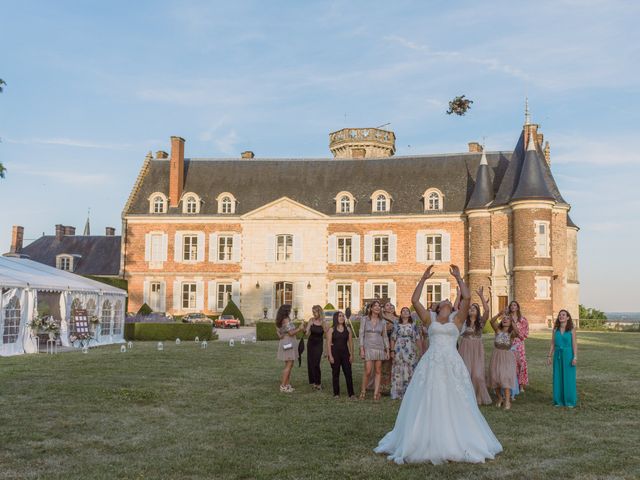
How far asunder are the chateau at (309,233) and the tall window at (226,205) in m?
0.07

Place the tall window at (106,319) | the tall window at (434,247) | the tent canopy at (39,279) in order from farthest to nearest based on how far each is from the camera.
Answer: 1. the tall window at (434,247)
2. the tall window at (106,319)
3. the tent canopy at (39,279)

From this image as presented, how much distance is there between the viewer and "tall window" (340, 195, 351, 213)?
40.2 meters

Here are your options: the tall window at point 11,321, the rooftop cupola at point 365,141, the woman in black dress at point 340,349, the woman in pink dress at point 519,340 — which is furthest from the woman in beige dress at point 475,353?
the rooftop cupola at point 365,141

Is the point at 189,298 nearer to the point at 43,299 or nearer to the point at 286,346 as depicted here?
A: the point at 43,299

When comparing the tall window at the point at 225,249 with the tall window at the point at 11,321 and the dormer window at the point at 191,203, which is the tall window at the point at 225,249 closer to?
the dormer window at the point at 191,203

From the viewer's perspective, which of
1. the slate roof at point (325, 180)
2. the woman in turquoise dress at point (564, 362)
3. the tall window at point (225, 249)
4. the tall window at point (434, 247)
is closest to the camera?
the woman in turquoise dress at point (564, 362)

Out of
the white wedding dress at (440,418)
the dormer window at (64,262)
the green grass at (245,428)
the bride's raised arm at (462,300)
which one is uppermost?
the dormer window at (64,262)

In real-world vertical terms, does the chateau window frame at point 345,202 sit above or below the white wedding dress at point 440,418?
above

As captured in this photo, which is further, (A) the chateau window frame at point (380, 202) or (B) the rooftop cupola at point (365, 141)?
(B) the rooftop cupola at point (365, 141)

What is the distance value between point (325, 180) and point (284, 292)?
743cm

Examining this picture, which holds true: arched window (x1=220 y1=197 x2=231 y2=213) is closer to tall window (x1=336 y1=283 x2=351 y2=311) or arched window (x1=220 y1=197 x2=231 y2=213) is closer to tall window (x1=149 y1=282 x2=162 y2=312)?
tall window (x1=149 y1=282 x2=162 y2=312)

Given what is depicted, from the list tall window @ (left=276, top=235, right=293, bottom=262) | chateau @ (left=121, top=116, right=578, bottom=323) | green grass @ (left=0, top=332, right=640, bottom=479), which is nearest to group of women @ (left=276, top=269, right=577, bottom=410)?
green grass @ (left=0, top=332, right=640, bottom=479)

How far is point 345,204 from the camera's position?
40312mm

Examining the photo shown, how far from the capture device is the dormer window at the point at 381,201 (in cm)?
3962
